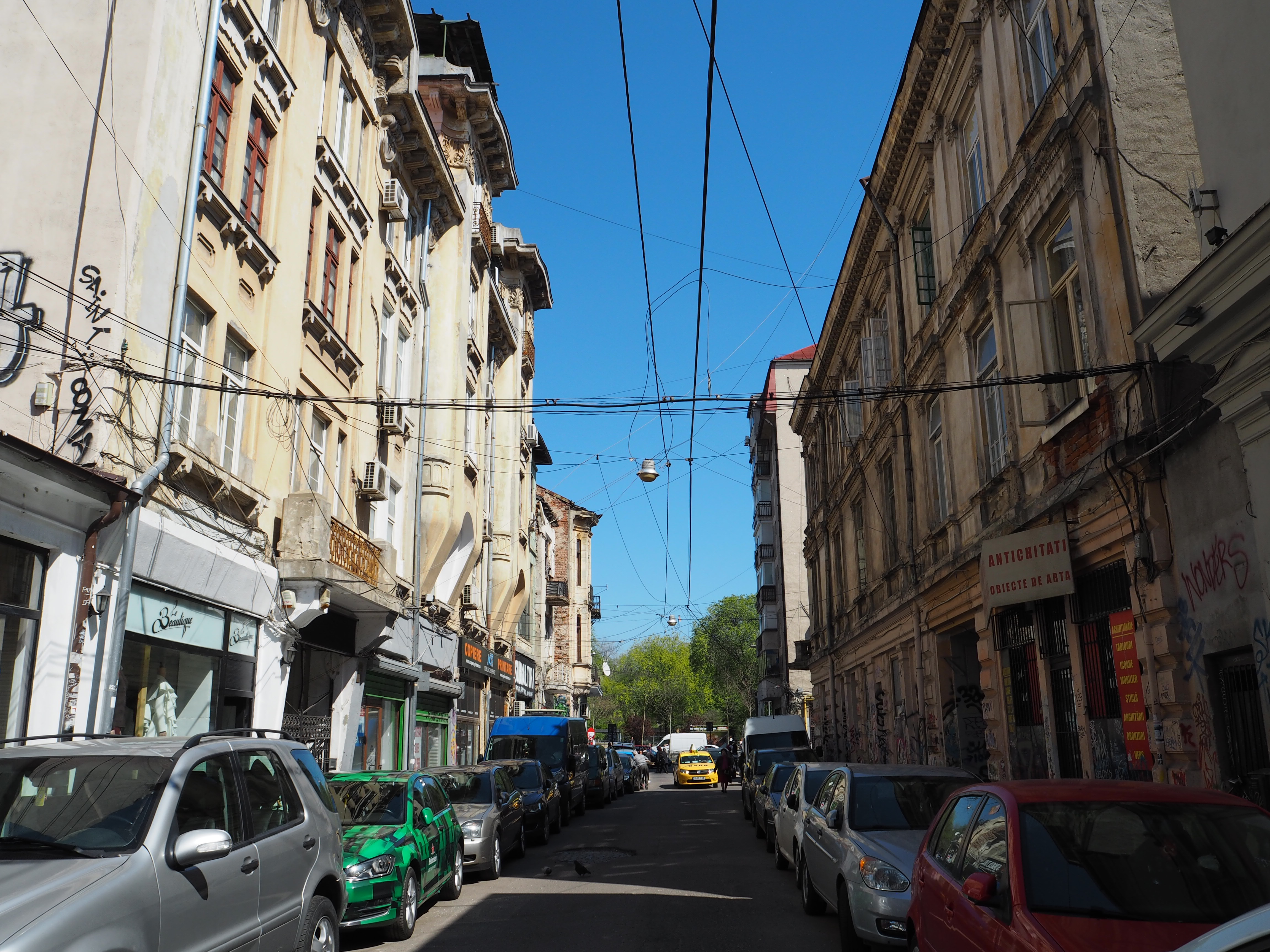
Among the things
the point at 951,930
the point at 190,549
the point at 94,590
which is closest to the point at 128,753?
the point at 951,930

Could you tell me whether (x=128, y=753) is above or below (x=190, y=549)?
below

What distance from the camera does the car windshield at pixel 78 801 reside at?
16.8 ft

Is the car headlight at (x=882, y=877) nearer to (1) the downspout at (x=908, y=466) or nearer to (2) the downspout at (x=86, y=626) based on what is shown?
(2) the downspout at (x=86, y=626)

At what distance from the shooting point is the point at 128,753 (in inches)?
A: 229

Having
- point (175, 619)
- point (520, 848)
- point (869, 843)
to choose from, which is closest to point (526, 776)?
point (520, 848)

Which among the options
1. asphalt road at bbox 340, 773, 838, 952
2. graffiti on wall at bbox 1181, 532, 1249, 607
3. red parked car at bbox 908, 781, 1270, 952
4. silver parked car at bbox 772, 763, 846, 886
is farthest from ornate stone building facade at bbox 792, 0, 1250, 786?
red parked car at bbox 908, 781, 1270, 952

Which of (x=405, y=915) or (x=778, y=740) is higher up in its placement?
(x=778, y=740)

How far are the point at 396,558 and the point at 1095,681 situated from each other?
15600 mm

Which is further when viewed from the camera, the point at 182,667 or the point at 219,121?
the point at 219,121

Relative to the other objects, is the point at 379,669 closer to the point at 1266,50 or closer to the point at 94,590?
the point at 94,590

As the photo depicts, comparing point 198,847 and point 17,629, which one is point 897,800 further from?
point 17,629

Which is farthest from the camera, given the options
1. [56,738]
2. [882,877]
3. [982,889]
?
[882,877]

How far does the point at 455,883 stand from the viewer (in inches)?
484

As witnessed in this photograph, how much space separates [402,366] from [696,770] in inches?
1123
